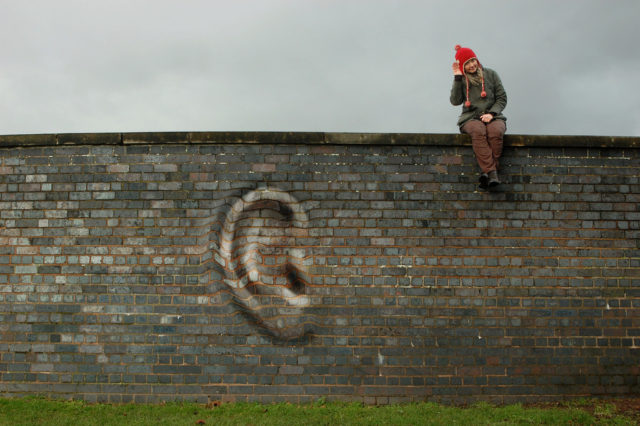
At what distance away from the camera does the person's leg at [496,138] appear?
17.9 feet

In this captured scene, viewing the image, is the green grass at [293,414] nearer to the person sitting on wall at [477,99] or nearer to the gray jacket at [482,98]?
the person sitting on wall at [477,99]

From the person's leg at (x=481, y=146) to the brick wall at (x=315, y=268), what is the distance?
13 centimetres

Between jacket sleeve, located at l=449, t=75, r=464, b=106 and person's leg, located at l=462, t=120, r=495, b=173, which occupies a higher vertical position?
jacket sleeve, located at l=449, t=75, r=464, b=106

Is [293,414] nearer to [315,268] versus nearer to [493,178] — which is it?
[315,268]

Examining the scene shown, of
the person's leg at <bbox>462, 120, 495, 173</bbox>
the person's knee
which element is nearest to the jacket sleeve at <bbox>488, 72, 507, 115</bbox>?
the person's knee

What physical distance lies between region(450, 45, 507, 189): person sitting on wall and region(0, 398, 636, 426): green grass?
230cm

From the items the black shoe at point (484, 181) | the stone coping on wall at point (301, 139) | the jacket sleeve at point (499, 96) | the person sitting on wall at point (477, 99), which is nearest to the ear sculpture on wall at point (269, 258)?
the stone coping on wall at point (301, 139)

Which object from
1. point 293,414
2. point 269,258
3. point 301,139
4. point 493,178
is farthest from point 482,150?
point 293,414

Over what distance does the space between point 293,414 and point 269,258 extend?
5.02 feet

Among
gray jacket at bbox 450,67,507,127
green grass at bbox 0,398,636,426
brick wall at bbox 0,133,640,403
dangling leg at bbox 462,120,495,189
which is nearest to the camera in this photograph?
green grass at bbox 0,398,636,426

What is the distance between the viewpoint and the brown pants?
543 centimetres

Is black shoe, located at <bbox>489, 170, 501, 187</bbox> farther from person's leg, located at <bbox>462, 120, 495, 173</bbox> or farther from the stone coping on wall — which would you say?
the stone coping on wall

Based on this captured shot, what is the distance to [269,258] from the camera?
5.38 meters

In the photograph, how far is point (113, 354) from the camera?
17.5 ft
